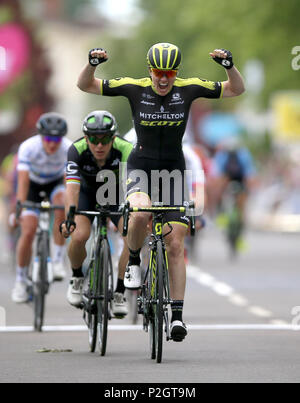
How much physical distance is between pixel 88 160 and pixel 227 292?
627cm

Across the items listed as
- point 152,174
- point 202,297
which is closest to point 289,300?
point 202,297

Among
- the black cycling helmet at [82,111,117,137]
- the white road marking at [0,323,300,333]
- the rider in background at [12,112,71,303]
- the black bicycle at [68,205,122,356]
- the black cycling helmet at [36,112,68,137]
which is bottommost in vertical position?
the black bicycle at [68,205,122,356]

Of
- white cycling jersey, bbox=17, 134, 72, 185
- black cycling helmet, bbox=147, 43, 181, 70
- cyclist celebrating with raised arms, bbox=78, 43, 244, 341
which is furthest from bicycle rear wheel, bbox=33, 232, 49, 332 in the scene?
black cycling helmet, bbox=147, 43, 181, 70

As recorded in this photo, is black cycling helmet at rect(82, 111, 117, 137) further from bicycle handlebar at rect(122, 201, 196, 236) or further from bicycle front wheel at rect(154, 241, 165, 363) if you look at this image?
bicycle front wheel at rect(154, 241, 165, 363)

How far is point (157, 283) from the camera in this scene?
35.8 feet

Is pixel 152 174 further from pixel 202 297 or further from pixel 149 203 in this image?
pixel 202 297

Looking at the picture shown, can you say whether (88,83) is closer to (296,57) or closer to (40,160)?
(40,160)

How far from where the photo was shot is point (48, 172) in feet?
49.7

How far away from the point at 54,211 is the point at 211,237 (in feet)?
72.6

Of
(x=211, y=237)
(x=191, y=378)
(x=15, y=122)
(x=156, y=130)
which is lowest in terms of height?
(x=191, y=378)

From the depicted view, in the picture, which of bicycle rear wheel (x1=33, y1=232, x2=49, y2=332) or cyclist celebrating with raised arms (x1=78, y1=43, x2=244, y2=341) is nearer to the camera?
cyclist celebrating with raised arms (x1=78, y1=43, x2=244, y2=341)

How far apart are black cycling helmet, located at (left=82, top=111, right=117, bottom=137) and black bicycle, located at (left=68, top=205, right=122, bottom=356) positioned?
1.99 ft

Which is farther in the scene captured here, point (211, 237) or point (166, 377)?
point (211, 237)

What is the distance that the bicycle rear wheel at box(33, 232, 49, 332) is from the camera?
45.3 feet
